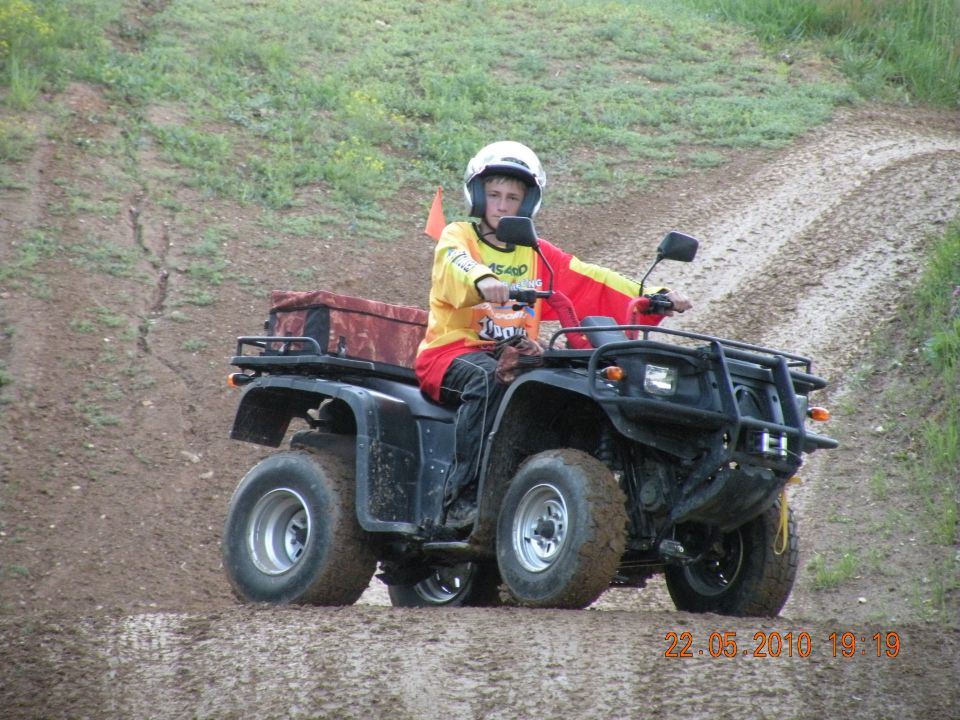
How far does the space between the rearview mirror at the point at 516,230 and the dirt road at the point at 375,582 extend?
1579mm

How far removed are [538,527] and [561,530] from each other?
0.14m

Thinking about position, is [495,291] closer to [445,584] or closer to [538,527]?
[538,527]

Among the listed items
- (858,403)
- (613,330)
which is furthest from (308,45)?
(613,330)

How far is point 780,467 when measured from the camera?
A: 4.95m

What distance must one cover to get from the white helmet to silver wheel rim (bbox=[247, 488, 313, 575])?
182 cm

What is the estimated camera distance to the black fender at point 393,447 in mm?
5891

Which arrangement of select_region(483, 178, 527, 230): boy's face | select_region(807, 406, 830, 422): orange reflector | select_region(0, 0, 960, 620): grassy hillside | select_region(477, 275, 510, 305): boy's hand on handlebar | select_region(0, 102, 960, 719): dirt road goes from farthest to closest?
select_region(0, 0, 960, 620): grassy hillside, select_region(483, 178, 527, 230): boy's face, select_region(477, 275, 510, 305): boy's hand on handlebar, select_region(807, 406, 830, 422): orange reflector, select_region(0, 102, 960, 719): dirt road

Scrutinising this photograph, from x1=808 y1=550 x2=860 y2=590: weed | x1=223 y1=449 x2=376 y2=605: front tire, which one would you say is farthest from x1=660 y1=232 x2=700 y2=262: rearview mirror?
x1=808 y1=550 x2=860 y2=590: weed

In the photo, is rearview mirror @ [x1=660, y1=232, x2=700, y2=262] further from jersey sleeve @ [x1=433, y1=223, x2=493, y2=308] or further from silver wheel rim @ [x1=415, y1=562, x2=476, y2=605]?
silver wheel rim @ [x1=415, y1=562, x2=476, y2=605]

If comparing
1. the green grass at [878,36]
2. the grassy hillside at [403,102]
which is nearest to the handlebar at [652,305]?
the grassy hillside at [403,102]

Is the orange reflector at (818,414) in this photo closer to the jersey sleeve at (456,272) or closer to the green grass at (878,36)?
the jersey sleeve at (456,272)

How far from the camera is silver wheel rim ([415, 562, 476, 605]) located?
6328 mm

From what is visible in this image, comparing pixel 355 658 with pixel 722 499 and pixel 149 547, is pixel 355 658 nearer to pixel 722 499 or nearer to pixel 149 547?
pixel 722 499

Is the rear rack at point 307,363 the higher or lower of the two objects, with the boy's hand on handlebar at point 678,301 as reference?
lower
